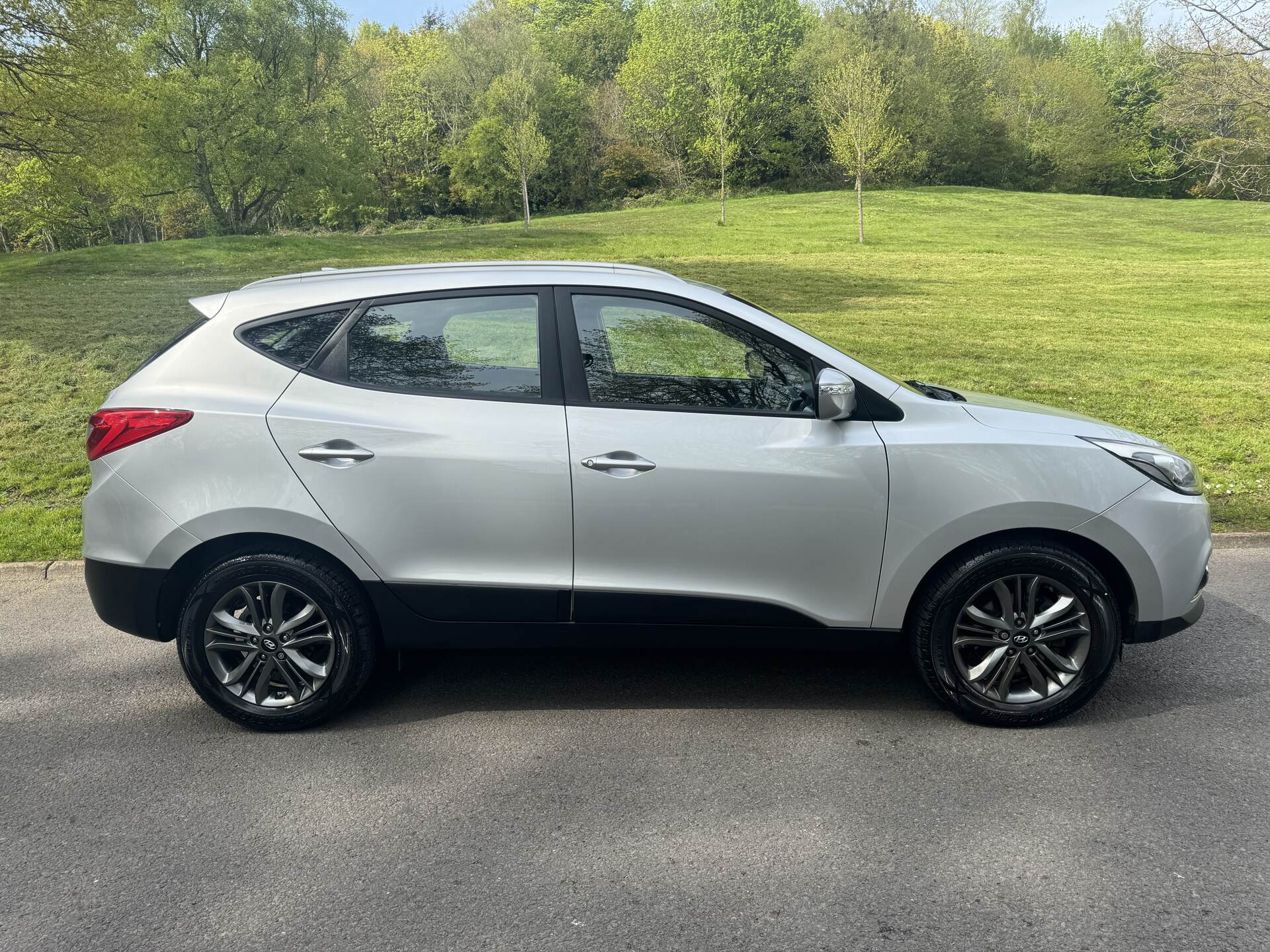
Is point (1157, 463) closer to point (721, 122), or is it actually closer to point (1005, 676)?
point (1005, 676)

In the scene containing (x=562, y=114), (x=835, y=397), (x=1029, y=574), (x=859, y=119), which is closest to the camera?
(x=835, y=397)

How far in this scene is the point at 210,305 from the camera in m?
4.12

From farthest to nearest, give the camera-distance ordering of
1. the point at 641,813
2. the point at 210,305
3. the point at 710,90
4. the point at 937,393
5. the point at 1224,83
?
the point at 710,90 < the point at 1224,83 < the point at 937,393 < the point at 210,305 < the point at 641,813

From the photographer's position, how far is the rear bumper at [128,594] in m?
3.91

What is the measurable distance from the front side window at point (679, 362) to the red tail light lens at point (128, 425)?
1.60m

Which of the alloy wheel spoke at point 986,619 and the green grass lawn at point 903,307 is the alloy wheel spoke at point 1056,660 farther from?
the green grass lawn at point 903,307

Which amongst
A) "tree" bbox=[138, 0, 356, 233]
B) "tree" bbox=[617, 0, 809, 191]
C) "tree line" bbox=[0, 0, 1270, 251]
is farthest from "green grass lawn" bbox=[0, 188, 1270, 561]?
"tree" bbox=[617, 0, 809, 191]

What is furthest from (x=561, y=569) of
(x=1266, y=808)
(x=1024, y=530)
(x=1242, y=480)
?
(x=1242, y=480)

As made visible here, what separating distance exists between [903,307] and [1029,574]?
15558 mm

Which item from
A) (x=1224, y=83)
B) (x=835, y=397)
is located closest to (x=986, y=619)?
(x=835, y=397)

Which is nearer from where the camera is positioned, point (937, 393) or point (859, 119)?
point (937, 393)

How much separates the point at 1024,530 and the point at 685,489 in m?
1.33

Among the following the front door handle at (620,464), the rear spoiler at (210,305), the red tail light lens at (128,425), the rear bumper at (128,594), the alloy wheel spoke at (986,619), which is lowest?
the alloy wheel spoke at (986,619)

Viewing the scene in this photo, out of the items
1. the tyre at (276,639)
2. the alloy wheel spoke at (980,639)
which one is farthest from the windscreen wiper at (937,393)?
the tyre at (276,639)
